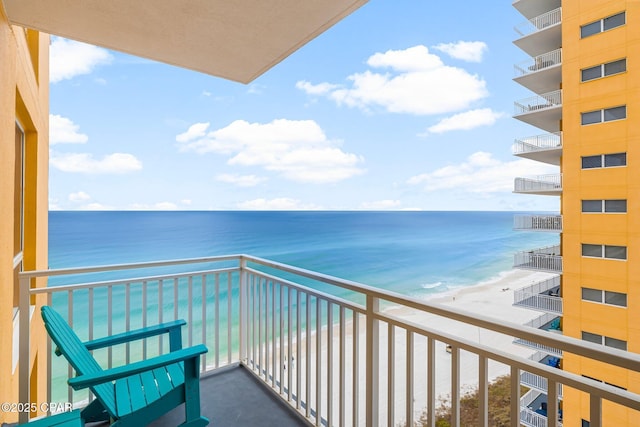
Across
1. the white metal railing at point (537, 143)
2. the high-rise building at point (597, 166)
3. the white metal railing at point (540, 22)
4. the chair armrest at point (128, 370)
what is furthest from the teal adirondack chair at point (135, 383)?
the white metal railing at point (540, 22)

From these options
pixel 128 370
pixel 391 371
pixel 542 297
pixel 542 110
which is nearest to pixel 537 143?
pixel 542 110

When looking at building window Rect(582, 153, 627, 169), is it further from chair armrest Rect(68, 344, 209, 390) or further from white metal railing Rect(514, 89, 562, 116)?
chair armrest Rect(68, 344, 209, 390)

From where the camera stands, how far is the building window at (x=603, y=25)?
8.00 m

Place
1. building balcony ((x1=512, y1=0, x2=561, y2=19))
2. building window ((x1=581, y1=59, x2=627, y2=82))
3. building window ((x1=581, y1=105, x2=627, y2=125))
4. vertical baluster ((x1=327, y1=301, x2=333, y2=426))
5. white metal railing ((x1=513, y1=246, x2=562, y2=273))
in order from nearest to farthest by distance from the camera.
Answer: vertical baluster ((x1=327, y1=301, x2=333, y2=426)) < building window ((x1=581, y1=59, x2=627, y2=82)) < building window ((x1=581, y1=105, x2=627, y2=125)) < white metal railing ((x1=513, y1=246, x2=562, y2=273)) < building balcony ((x1=512, y1=0, x2=561, y2=19))

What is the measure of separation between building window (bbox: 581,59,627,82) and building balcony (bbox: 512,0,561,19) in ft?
11.1

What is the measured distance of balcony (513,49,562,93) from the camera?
31.2 feet

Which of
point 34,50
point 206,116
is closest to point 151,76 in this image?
point 206,116

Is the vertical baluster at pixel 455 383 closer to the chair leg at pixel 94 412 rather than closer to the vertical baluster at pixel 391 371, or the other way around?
the vertical baluster at pixel 391 371

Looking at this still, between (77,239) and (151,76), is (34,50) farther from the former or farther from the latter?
(77,239)

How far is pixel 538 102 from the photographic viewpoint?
33.7 ft

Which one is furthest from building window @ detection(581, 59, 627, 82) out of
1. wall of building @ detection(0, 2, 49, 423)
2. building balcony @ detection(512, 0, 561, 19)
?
wall of building @ detection(0, 2, 49, 423)

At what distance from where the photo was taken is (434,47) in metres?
24.7

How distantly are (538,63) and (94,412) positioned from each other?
41.8ft

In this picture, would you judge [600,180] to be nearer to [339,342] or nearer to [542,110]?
[542,110]
